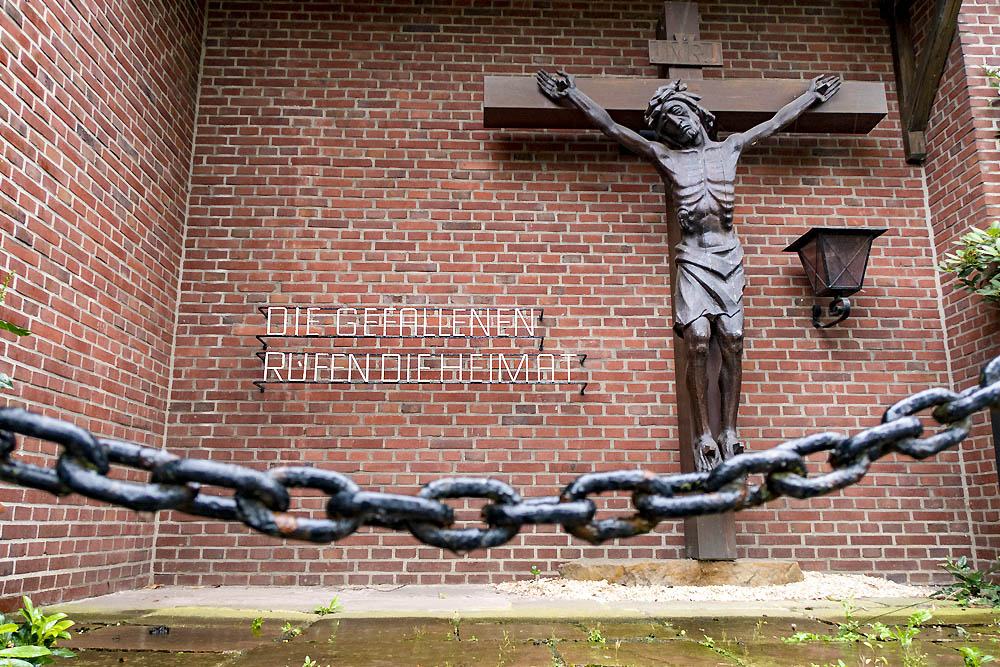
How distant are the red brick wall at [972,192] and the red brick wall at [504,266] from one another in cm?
12

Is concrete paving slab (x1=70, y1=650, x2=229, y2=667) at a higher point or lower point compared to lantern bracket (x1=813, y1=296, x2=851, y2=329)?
lower

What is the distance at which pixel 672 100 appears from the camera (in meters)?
3.97

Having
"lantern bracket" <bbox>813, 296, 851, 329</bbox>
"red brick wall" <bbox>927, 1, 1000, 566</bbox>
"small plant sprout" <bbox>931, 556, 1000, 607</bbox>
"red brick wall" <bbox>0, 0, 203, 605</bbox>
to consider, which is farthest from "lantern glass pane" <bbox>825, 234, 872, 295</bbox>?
"red brick wall" <bbox>0, 0, 203, 605</bbox>

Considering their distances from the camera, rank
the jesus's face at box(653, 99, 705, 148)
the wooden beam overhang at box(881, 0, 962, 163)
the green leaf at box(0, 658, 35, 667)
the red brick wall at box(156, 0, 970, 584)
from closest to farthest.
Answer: the green leaf at box(0, 658, 35, 667) → the jesus's face at box(653, 99, 705, 148) → the red brick wall at box(156, 0, 970, 584) → the wooden beam overhang at box(881, 0, 962, 163)

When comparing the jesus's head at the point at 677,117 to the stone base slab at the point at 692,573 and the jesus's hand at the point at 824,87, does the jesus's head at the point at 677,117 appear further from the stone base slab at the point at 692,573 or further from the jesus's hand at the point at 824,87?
the stone base slab at the point at 692,573

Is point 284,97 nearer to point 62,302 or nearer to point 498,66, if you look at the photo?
point 498,66

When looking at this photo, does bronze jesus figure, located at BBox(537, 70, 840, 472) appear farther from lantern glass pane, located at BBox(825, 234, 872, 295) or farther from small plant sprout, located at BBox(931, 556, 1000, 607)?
small plant sprout, located at BBox(931, 556, 1000, 607)

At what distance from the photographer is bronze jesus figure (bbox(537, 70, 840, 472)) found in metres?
3.80

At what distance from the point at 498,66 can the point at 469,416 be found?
86.9 inches

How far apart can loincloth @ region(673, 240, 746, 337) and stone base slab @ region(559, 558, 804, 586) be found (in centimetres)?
116

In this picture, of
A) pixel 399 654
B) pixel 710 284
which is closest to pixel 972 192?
pixel 710 284

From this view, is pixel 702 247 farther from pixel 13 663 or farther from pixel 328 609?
pixel 13 663

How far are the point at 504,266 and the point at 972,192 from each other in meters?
2.62

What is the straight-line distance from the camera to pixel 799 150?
475cm
